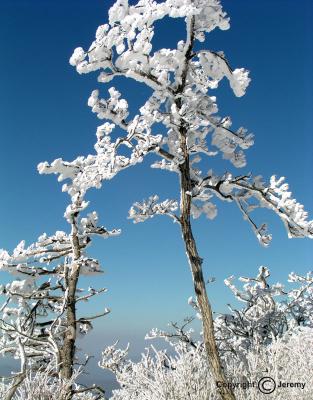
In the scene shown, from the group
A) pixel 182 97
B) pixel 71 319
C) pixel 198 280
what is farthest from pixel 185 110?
pixel 71 319

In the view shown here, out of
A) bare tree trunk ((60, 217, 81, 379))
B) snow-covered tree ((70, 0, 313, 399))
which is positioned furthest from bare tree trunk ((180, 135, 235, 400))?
bare tree trunk ((60, 217, 81, 379))

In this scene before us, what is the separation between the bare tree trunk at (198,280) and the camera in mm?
6575

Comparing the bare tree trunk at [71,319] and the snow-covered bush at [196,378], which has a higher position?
the bare tree trunk at [71,319]

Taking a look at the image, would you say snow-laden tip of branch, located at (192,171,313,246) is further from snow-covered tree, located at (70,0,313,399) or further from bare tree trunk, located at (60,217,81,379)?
bare tree trunk, located at (60,217,81,379)

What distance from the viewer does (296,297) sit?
53.9 ft

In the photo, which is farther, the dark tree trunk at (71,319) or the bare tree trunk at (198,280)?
the dark tree trunk at (71,319)

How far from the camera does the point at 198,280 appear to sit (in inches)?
288

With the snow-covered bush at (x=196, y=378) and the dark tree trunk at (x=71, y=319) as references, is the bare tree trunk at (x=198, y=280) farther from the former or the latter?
the dark tree trunk at (x=71, y=319)

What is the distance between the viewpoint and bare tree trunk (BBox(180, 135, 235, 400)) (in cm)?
657

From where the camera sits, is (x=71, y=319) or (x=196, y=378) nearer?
(x=196, y=378)

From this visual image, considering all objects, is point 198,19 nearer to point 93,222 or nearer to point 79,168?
point 79,168

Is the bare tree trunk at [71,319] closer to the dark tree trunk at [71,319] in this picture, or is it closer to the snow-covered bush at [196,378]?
the dark tree trunk at [71,319]

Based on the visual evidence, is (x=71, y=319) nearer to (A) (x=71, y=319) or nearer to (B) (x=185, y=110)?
(A) (x=71, y=319)

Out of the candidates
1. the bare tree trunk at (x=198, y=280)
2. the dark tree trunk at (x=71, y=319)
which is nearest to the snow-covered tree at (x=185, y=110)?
the bare tree trunk at (x=198, y=280)
